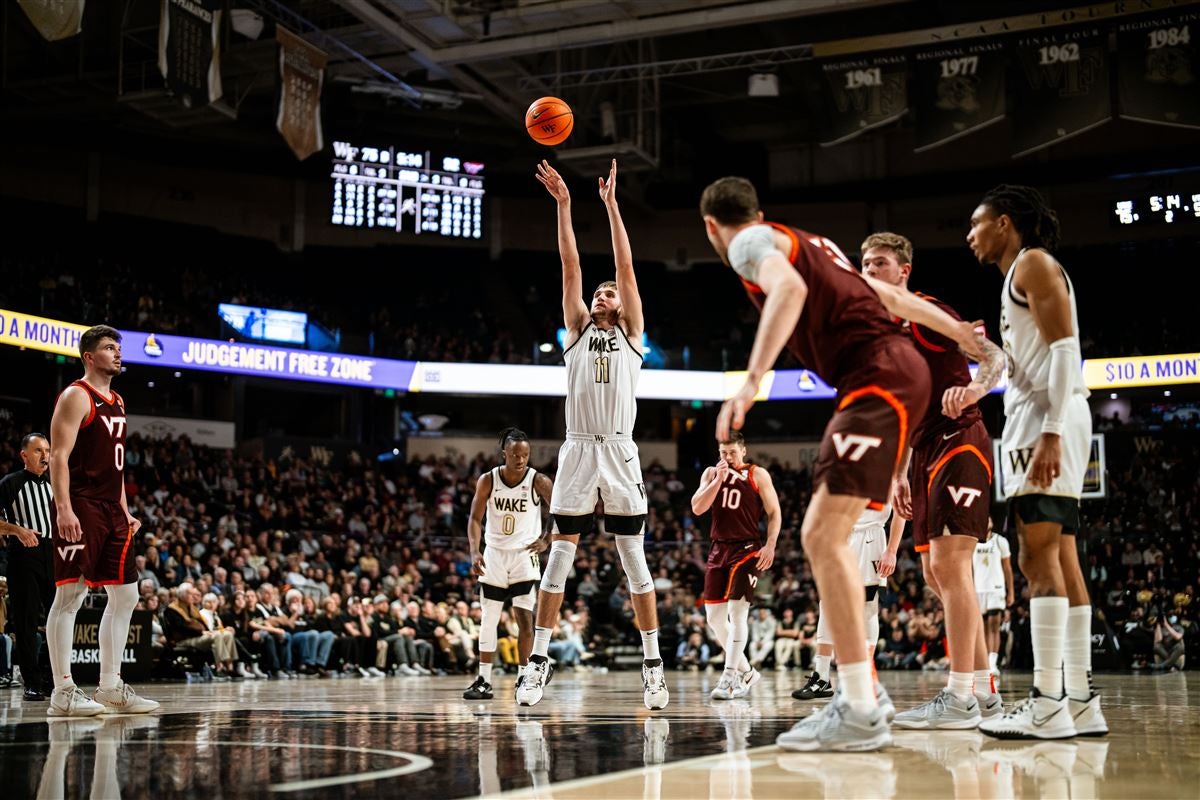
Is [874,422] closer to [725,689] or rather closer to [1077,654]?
[1077,654]

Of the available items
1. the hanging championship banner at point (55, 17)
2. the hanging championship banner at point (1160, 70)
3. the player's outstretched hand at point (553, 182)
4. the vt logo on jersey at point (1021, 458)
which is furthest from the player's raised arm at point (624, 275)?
the hanging championship banner at point (1160, 70)

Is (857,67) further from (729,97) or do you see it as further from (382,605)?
(382,605)

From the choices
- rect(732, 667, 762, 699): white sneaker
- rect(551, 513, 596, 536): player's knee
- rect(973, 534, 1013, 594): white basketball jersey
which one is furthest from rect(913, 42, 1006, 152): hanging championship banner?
rect(551, 513, 596, 536): player's knee

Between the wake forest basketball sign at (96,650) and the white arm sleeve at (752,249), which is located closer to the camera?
the white arm sleeve at (752,249)

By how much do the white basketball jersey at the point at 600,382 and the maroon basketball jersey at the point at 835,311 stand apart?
2920mm

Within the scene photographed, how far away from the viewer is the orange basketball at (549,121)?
948 centimetres

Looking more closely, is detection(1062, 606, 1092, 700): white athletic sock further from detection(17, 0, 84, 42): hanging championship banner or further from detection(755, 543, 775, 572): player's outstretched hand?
detection(17, 0, 84, 42): hanging championship banner

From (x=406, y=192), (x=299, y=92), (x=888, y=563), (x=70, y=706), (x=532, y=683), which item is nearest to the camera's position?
(x=70, y=706)

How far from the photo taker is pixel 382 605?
18.1 meters

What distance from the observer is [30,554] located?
1015 cm

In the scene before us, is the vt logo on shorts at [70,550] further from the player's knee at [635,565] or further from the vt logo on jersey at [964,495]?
the vt logo on jersey at [964,495]

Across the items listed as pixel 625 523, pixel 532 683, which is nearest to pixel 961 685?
pixel 625 523

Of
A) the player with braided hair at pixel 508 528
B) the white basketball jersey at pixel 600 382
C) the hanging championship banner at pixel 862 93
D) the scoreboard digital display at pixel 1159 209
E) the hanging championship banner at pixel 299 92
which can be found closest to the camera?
the white basketball jersey at pixel 600 382

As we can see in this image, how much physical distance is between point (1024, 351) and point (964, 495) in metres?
0.88
